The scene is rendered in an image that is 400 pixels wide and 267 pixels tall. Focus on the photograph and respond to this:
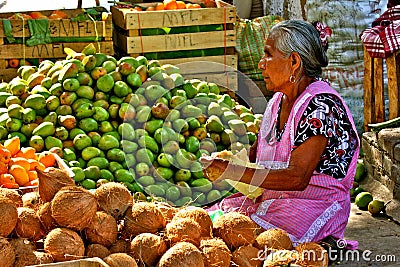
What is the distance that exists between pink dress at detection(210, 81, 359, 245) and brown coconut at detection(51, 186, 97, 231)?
44.7 inches

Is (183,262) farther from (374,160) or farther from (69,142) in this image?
(374,160)

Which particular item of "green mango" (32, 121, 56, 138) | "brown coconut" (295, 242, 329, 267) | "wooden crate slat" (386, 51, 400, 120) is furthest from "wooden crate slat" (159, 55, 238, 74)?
"brown coconut" (295, 242, 329, 267)

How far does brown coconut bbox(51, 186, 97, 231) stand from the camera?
2369 mm

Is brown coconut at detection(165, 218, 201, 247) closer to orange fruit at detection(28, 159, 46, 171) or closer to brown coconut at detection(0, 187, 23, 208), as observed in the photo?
brown coconut at detection(0, 187, 23, 208)

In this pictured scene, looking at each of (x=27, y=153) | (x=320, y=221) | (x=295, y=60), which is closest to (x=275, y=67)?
(x=295, y=60)

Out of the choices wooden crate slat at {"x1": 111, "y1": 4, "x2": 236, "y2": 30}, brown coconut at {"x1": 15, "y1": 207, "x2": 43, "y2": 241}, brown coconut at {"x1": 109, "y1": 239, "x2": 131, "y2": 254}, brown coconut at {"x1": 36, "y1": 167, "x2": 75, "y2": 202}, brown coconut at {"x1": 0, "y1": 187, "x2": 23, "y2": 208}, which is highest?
wooden crate slat at {"x1": 111, "y1": 4, "x2": 236, "y2": 30}

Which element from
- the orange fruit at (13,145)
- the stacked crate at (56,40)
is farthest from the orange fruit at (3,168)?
the stacked crate at (56,40)

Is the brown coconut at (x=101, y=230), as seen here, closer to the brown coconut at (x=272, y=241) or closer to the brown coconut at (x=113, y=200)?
the brown coconut at (x=113, y=200)

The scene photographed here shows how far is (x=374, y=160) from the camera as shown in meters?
5.44

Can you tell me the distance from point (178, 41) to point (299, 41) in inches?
113

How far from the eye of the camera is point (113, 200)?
258cm

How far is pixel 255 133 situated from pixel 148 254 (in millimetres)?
2574

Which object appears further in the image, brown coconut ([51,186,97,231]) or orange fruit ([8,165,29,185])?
orange fruit ([8,165,29,185])

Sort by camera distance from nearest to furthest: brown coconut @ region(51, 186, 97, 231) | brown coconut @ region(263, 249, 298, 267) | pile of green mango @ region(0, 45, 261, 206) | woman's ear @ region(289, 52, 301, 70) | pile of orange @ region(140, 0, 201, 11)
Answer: brown coconut @ region(263, 249, 298, 267) → brown coconut @ region(51, 186, 97, 231) → woman's ear @ region(289, 52, 301, 70) → pile of green mango @ region(0, 45, 261, 206) → pile of orange @ region(140, 0, 201, 11)
